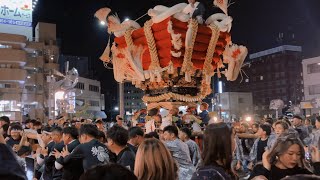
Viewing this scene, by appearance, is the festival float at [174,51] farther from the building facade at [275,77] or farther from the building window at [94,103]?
the building facade at [275,77]

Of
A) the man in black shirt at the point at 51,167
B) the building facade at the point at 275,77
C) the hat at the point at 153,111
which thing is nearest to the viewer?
the man in black shirt at the point at 51,167

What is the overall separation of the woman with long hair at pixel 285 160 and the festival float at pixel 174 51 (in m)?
6.29

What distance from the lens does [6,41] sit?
137 feet

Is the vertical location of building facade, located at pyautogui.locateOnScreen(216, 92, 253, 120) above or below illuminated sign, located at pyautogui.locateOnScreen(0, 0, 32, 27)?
below

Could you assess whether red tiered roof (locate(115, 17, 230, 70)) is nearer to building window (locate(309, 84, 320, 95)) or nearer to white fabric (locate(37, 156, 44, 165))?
white fabric (locate(37, 156, 44, 165))

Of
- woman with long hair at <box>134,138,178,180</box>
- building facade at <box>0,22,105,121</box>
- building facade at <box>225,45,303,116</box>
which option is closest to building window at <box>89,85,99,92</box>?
building facade at <box>0,22,105,121</box>

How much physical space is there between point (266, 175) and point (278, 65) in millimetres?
76562

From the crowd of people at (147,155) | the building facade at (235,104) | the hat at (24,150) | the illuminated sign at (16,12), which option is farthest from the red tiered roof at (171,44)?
the building facade at (235,104)

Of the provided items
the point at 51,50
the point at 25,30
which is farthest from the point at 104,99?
the point at 25,30

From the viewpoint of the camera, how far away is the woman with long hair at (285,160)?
3.98 meters

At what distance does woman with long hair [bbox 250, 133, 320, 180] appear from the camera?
3.98 meters

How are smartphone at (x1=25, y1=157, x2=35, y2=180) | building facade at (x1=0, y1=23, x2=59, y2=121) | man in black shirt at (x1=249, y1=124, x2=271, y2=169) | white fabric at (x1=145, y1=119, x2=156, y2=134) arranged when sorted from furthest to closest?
1. building facade at (x1=0, y1=23, x2=59, y2=121)
2. white fabric at (x1=145, y1=119, x2=156, y2=134)
3. man in black shirt at (x1=249, y1=124, x2=271, y2=169)
4. smartphone at (x1=25, y1=157, x2=35, y2=180)

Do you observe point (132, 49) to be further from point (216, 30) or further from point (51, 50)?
point (51, 50)

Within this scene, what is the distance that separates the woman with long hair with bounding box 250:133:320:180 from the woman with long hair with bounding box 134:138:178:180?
1071 millimetres
